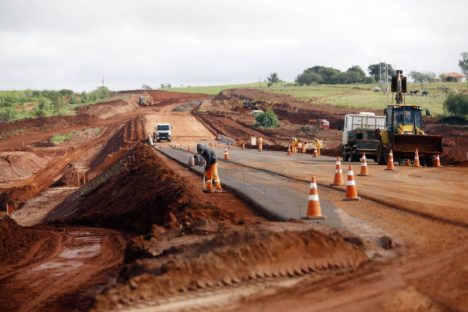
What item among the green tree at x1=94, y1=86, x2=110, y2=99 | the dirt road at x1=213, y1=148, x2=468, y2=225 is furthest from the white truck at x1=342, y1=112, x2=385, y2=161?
the green tree at x1=94, y1=86, x2=110, y2=99

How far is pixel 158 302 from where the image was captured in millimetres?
7320

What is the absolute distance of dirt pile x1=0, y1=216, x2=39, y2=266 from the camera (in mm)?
16297

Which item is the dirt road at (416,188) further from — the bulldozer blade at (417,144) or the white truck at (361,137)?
the white truck at (361,137)

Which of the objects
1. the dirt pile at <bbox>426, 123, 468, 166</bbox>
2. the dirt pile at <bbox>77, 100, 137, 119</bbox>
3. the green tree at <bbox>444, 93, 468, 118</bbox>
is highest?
the dirt pile at <bbox>77, 100, 137, 119</bbox>

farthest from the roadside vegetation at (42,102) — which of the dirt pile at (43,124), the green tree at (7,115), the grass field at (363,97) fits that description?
the grass field at (363,97)

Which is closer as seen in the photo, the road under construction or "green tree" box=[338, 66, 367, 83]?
the road under construction

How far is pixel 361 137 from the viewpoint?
34.5 meters

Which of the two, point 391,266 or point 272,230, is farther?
point 272,230

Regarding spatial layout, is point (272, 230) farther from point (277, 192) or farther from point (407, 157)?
point (407, 157)

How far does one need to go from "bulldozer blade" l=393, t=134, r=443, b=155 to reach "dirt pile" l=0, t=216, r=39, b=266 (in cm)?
1689

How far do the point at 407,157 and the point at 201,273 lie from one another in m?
24.4

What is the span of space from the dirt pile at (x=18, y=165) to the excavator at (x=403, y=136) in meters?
29.5

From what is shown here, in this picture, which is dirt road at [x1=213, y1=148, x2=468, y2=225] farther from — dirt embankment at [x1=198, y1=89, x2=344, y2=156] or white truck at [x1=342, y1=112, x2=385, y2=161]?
dirt embankment at [x1=198, y1=89, x2=344, y2=156]

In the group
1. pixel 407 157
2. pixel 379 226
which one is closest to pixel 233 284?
pixel 379 226
